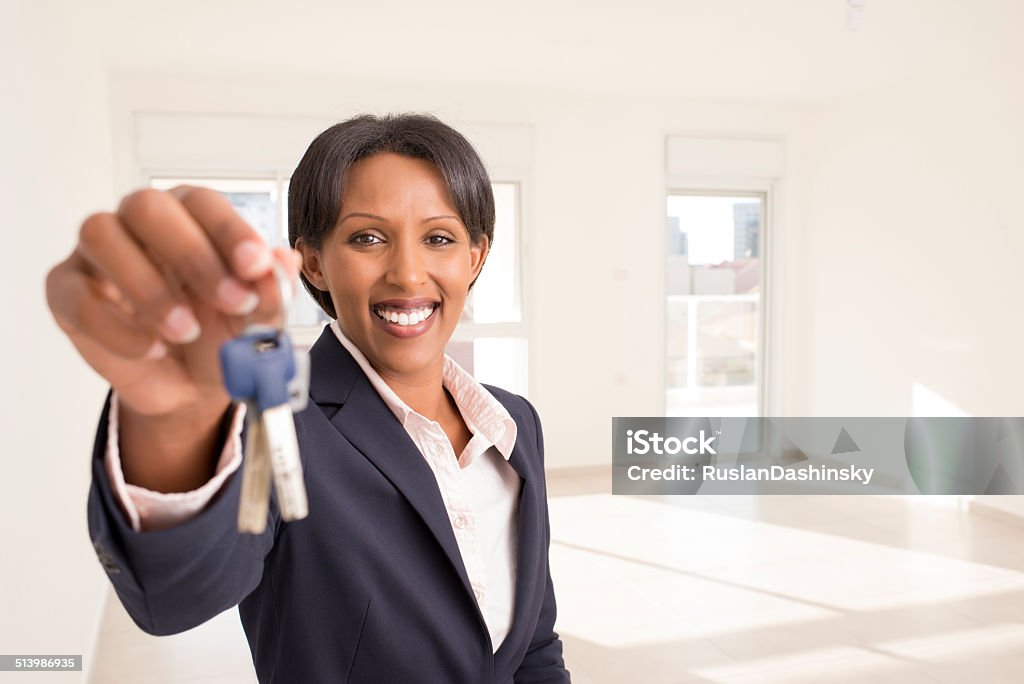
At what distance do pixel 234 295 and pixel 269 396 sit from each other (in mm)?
61

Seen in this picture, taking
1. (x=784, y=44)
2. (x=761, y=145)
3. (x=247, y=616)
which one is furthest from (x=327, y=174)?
(x=761, y=145)

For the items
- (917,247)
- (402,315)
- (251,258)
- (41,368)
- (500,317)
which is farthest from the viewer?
(500,317)

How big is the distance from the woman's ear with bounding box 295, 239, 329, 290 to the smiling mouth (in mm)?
106

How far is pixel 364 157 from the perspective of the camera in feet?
3.32

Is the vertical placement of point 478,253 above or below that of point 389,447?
above

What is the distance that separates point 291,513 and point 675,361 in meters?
6.16

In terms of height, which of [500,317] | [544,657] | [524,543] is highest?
[500,317]

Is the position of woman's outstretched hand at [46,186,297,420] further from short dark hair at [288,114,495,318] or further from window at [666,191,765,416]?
window at [666,191,765,416]

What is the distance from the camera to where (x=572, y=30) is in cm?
434

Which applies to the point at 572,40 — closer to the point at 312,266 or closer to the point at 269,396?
the point at 312,266

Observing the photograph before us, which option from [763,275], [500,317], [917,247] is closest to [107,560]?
[500,317]

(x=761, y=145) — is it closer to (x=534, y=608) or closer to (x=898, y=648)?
(x=898, y=648)

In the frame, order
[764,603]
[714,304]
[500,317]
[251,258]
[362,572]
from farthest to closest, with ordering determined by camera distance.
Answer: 1. [714,304]
2. [500,317]
3. [764,603]
4. [362,572]
5. [251,258]

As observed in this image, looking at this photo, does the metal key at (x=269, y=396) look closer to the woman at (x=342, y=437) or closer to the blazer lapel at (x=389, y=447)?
the woman at (x=342, y=437)
